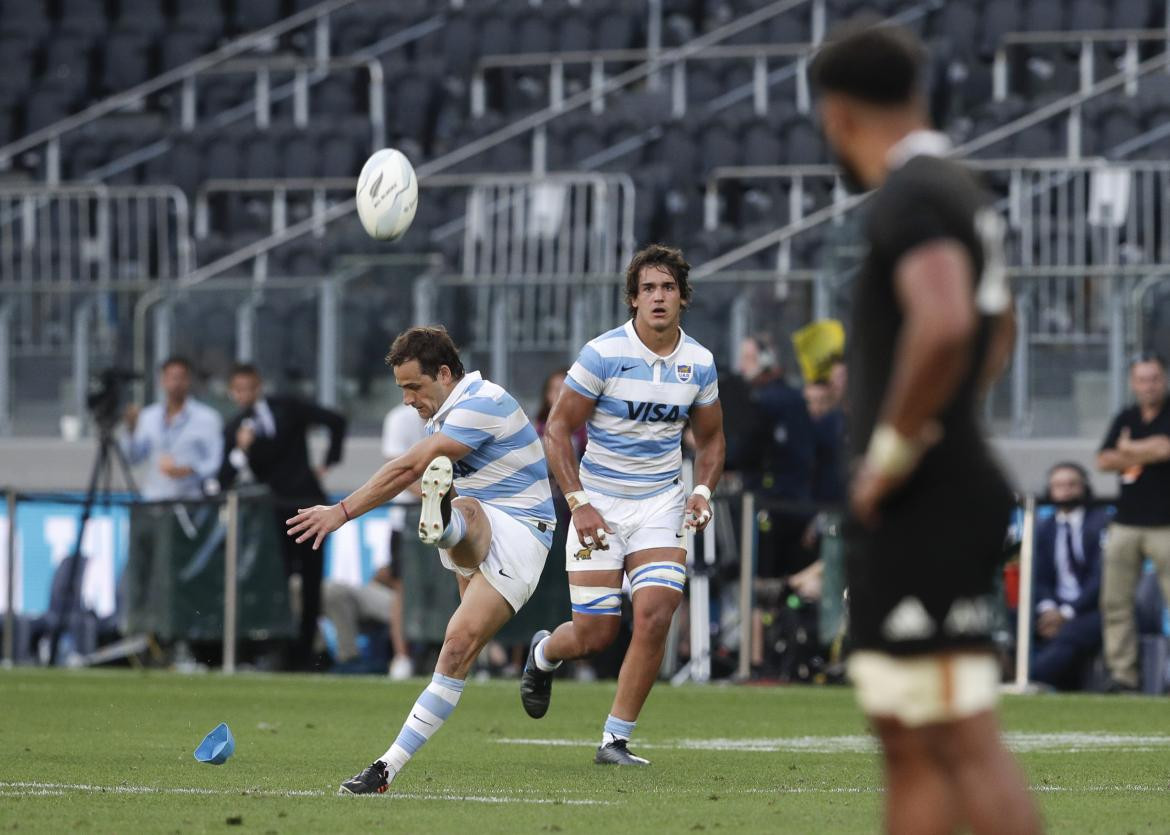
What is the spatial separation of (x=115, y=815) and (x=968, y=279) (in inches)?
168

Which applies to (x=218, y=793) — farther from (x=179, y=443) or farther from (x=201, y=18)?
(x=201, y=18)

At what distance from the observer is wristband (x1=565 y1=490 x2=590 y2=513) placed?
31.7 feet

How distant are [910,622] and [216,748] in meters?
5.43

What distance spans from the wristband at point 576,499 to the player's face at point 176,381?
8.55 meters

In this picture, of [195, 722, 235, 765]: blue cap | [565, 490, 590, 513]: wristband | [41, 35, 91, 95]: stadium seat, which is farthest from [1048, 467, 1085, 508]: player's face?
[41, 35, 91, 95]: stadium seat

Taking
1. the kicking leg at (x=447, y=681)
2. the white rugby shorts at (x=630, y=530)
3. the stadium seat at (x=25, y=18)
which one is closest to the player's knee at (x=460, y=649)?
the kicking leg at (x=447, y=681)

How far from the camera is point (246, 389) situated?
1731 cm

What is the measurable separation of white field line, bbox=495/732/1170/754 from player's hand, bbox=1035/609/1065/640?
174 inches

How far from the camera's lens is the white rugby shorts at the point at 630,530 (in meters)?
9.82

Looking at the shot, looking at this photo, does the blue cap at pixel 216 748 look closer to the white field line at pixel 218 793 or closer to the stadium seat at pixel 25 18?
the white field line at pixel 218 793

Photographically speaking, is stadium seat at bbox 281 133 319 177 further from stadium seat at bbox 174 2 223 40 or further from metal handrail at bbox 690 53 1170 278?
metal handrail at bbox 690 53 1170 278

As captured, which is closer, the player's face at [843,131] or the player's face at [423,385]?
the player's face at [843,131]

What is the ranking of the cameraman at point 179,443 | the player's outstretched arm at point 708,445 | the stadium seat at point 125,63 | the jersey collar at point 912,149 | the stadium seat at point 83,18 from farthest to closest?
1. the stadium seat at point 83,18
2. the stadium seat at point 125,63
3. the cameraman at point 179,443
4. the player's outstretched arm at point 708,445
5. the jersey collar at point 912,149

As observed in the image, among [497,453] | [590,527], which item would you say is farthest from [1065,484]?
[497,453]
